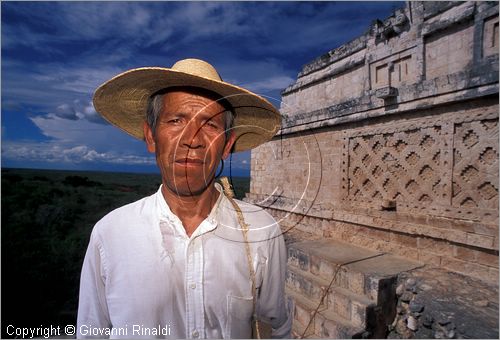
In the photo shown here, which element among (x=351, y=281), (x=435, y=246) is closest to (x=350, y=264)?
(x=351, y=281)

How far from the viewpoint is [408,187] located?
179 inches

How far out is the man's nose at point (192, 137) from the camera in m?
1.31

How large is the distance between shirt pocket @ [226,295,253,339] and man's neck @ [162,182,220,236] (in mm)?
405

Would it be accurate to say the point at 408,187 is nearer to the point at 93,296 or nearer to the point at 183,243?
the point at 183,243

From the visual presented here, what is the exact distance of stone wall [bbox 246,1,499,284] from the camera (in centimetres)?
363

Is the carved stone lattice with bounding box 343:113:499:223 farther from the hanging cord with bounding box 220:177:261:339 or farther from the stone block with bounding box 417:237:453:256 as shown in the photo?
the hanging cord with bounding box 220:177:261:339

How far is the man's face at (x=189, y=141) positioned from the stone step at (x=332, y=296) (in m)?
2.99

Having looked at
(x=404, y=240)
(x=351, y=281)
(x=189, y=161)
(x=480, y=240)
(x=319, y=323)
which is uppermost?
(x=189, y=161)

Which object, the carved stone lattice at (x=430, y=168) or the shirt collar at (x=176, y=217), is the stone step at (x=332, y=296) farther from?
the shirt collar at (x=176, y=217)

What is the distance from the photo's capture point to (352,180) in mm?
5539

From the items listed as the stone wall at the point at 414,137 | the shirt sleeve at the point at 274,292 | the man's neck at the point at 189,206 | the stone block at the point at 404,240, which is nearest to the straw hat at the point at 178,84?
the man's neck at the point at 189,206

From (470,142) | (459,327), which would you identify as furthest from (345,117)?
(459,327)

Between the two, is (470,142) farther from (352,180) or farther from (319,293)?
(319,293)

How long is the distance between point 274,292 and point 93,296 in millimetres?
946
